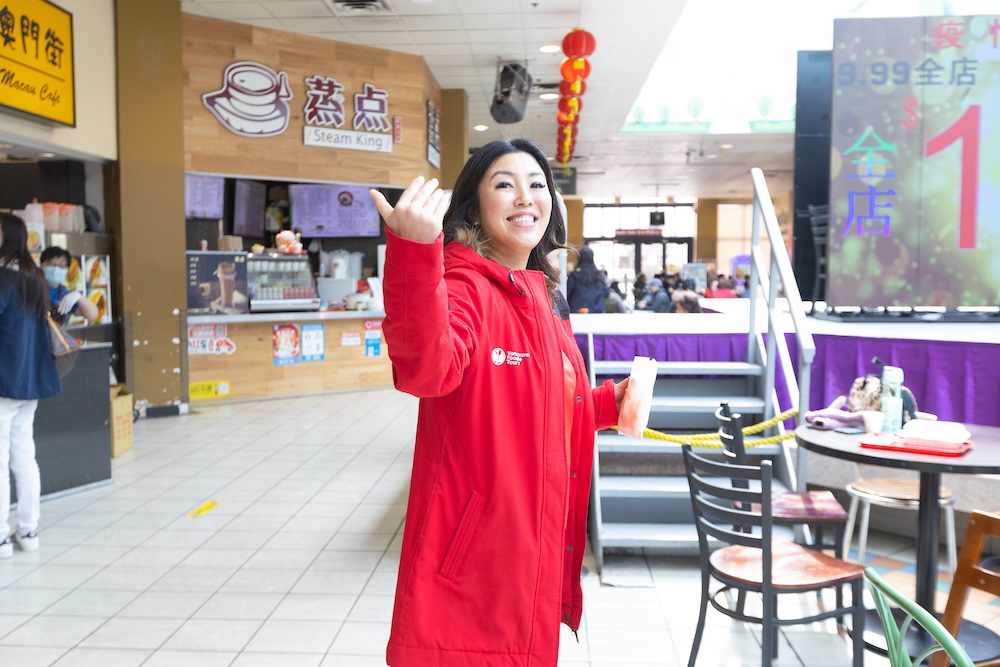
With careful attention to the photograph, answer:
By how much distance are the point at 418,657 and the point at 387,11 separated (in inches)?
310

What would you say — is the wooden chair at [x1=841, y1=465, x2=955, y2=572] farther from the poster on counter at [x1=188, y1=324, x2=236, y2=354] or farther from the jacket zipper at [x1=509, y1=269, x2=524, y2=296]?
the poster on counter at [x1=188, y1=324, x2=236, y2=354]

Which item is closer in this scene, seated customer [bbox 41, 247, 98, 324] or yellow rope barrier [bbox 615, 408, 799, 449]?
yellow rope barrier [bbox 615, 408, 799, 449]

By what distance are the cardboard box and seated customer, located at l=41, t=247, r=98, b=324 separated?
2.14 feet

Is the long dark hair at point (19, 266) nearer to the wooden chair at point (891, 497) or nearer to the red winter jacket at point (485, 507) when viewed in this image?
the red winter jacket at point (485, 507)

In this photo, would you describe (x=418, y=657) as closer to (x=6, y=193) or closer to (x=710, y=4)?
(x=6, y=193)

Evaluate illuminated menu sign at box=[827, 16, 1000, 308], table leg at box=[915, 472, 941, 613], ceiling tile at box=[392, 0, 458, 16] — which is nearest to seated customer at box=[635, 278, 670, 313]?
ceiling tile at box=[392, 0, 458, 16]

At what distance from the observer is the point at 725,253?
28.6m

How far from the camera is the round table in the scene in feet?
8.55

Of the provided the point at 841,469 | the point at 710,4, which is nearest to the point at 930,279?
the point at 841,469

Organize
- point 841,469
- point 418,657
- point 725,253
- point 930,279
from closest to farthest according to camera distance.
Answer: point 418,657 → point 841,469 → point 930,279 → point 725,253

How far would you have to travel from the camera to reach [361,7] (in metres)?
7.99

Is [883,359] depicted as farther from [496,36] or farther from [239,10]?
[239,10]

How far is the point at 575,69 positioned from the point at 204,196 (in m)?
4.14

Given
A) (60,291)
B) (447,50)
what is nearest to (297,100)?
(447,50)
